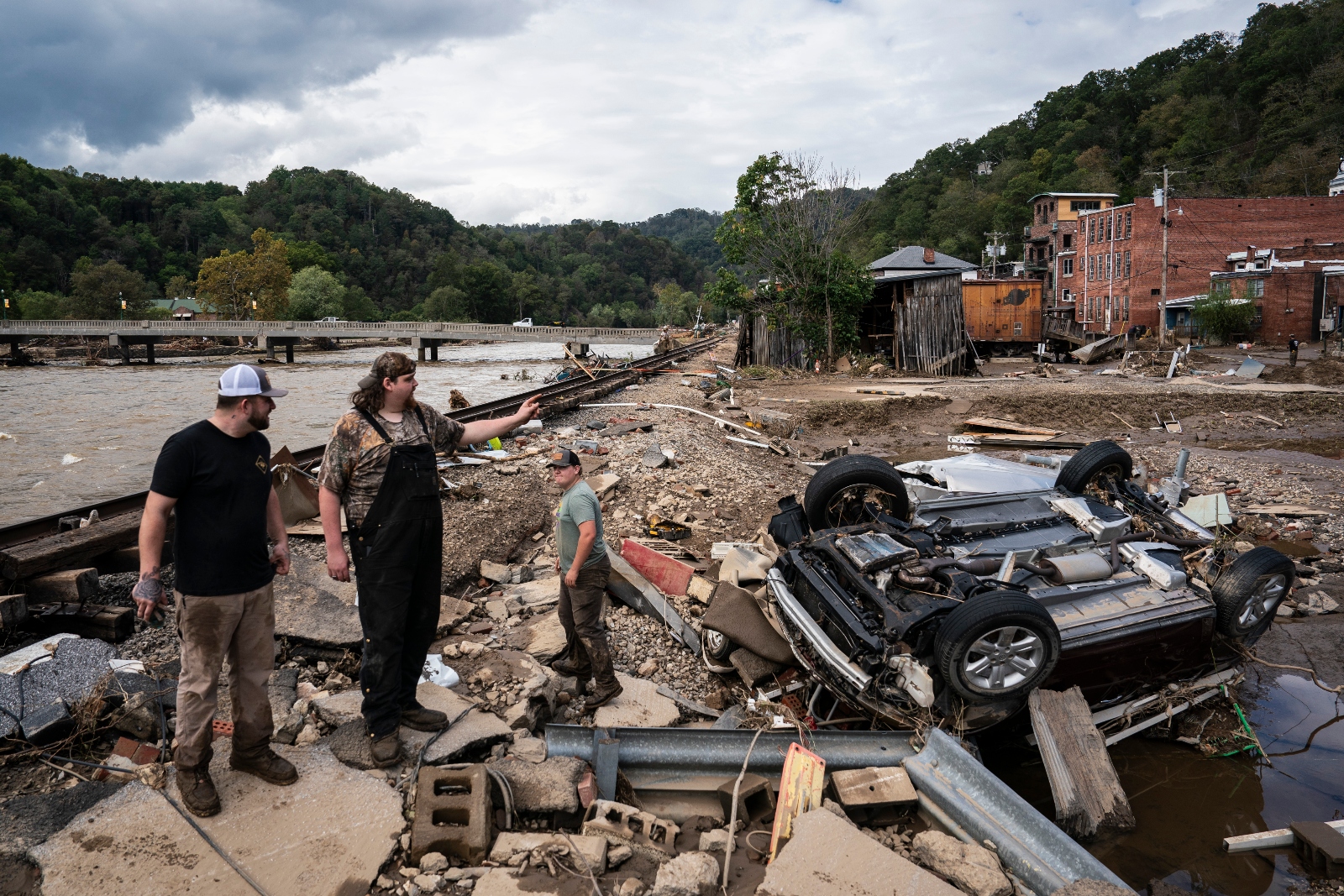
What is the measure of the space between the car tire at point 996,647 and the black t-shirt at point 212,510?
3372 mm

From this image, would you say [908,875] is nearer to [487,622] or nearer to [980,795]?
[980,795]

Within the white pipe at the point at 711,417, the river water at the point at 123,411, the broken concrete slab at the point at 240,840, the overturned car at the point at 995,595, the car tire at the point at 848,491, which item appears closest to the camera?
the broken concrete slab at the point at 240,840

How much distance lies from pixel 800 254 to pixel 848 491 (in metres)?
22.4

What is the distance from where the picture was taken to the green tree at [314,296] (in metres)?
96.5

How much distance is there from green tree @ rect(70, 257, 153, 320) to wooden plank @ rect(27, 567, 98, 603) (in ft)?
312

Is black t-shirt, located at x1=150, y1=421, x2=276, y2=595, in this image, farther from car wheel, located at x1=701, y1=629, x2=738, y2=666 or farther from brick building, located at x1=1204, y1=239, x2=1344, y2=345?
brick building, located at x1=1204, y1=239, x2=1344, y2=345

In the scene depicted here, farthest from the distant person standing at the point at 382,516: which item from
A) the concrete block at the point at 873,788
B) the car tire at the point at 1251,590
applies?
the car tire at the point at 1251,590

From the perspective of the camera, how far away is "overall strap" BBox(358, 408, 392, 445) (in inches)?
145

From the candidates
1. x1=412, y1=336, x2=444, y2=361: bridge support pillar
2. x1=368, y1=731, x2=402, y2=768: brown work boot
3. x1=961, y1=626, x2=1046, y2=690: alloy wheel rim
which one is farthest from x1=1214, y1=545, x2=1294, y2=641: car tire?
x1=412, y1=336, x2=444, y2=361: bridge support pillar

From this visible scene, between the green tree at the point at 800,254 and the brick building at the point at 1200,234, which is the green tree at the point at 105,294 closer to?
the green tree at the point at 800,254

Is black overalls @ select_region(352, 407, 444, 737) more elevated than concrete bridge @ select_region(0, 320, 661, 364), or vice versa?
concrete bridge @ select_region(0, 320, 661, 364)

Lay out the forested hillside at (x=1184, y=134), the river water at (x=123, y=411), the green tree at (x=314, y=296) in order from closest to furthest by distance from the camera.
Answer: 1. the river water at (x=123, y=411)
2. the forested hillside at (x=1184, y=134)
3. the green tree at (x=314, y=296)

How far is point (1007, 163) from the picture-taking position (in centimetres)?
9169

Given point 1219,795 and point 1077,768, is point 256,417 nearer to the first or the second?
point 1077,768
